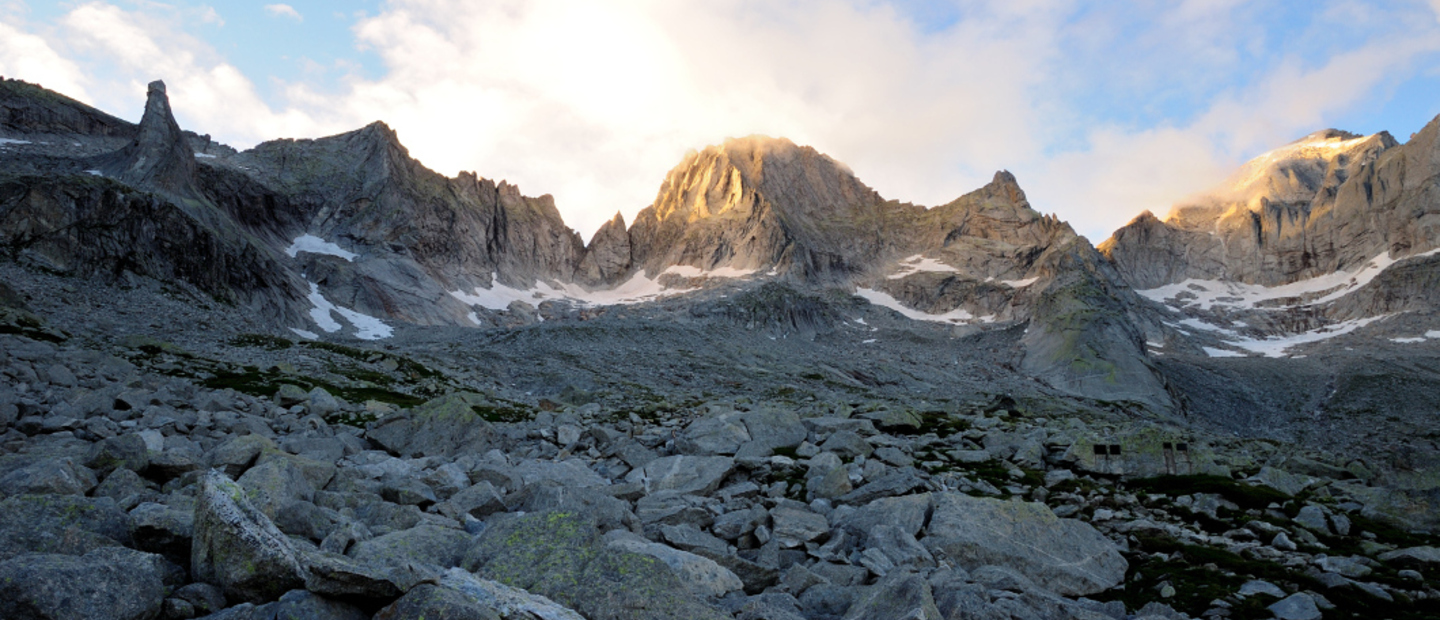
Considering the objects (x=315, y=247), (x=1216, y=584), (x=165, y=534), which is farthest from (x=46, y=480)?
(x=315, y=247)

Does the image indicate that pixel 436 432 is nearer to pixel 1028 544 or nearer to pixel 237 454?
pixel 237 454

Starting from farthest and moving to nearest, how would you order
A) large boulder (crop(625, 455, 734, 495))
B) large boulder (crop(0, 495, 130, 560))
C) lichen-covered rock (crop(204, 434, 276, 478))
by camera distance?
large boulder (crop(625, 455, 734, 495)), lichen-covered rock (crop(204, 434, 276, 478)), large boulder (crop(0, 495, 130, 560))

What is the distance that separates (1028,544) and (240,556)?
39.0 feet

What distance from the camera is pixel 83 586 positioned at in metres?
5.72

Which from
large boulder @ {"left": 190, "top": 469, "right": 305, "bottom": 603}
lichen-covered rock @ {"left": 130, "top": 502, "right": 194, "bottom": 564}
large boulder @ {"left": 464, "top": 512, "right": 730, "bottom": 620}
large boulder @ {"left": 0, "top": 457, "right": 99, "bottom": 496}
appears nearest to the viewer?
large boulder @ {"left": 190, "top": 469, "right": 305, "bottom": 603}

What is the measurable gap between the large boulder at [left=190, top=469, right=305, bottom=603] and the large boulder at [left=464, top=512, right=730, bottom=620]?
6.87ft

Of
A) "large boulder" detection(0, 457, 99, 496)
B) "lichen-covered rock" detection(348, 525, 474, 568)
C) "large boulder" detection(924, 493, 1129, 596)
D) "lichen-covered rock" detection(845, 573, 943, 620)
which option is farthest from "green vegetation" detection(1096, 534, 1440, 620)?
"large boulder" detection(0, 457, 99, 496)

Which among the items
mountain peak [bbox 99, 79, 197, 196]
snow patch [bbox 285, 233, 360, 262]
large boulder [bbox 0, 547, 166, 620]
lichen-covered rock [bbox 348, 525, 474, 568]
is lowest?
lichen-covered rock [bbox 348, 525, 474, 568]

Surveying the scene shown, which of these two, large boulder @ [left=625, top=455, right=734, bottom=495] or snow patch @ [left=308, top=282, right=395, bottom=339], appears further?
snow patch @ [left=308, top=282, right=395, bottom=339]

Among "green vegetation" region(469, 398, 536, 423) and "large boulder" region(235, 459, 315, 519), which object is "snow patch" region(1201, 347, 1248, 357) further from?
Answer: "large boulder" region(235, 459, 315, 519)

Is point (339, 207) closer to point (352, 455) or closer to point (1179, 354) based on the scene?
point (352, 455)

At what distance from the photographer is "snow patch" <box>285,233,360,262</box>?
Result: 162m

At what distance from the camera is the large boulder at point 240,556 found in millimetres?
6391

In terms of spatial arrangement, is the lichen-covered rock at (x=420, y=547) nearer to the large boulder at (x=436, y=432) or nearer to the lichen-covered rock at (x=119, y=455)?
the lichen-covered rock at (x=119, y=455)
